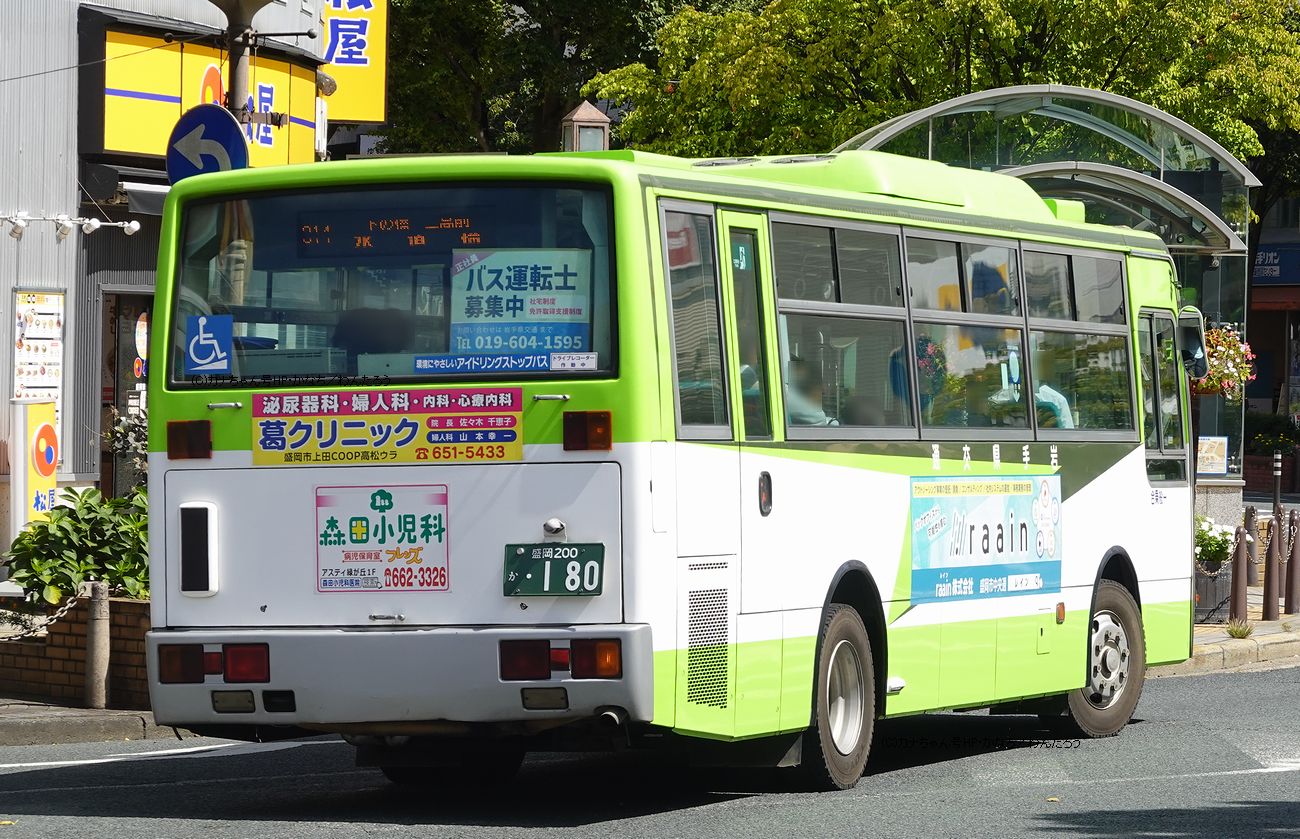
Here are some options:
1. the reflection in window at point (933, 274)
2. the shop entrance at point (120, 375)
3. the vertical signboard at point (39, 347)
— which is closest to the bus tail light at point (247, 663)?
the reflection in window at point (933, 274)

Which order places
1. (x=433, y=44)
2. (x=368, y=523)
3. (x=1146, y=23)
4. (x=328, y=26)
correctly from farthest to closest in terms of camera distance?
(x=433, y=44)
(x=1146, y=23)
(x=328, y=26)
(x=368, y=523)

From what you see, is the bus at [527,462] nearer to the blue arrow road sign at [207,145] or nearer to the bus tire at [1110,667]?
the bus tire at [1110,667]

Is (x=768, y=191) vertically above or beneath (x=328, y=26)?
beneath

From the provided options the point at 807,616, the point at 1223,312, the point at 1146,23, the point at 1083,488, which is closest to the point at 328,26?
the point at 1223,312

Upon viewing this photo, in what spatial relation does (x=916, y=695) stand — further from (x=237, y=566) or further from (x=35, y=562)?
(x=35, y=562)

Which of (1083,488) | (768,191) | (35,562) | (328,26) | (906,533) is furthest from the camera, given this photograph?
(328,26)

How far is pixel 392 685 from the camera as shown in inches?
343

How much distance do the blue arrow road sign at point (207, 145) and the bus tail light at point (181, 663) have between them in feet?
16.9

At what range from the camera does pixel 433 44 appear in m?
44.7

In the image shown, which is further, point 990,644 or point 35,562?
point 35,562

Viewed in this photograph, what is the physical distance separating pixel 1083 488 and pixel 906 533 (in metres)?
2.22

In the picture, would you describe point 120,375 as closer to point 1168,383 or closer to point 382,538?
point 1168,383

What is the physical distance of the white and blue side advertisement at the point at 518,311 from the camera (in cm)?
Answer: 873

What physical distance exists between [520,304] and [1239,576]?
40.0 ft
